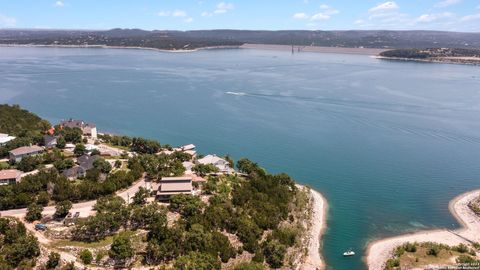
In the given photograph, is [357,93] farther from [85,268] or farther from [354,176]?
[85,268]

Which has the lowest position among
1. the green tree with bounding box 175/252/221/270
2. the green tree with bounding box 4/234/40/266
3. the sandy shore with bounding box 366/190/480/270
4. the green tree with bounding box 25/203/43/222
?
the sandy shore with bounding box 366/190/480/270

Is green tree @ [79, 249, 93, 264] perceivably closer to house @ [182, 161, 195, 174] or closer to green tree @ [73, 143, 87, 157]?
house @ [182, 161, 195, 174]

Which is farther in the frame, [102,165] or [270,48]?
[270,48]

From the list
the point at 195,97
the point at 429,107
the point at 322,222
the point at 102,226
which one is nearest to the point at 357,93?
the point at 429,107

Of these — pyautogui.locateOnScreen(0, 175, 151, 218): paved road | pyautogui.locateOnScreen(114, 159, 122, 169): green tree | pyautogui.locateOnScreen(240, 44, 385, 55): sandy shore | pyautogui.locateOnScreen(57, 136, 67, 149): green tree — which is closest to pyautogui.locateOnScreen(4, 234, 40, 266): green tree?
pyautogui.locateOnScreen(0, 175, 151, 218): paved road

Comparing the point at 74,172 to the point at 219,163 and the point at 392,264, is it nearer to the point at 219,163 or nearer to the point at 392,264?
the point at 219,163

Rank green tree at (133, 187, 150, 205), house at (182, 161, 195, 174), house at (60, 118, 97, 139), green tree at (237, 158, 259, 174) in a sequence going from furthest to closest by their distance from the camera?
house at (60, 118, 97, 139), green tree at (237, 158, 259, 174), house at (182, 161, 195, 174), green tree at (133, 187, 150, 205)

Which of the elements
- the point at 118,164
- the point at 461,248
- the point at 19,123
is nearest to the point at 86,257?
the point at 118,164
